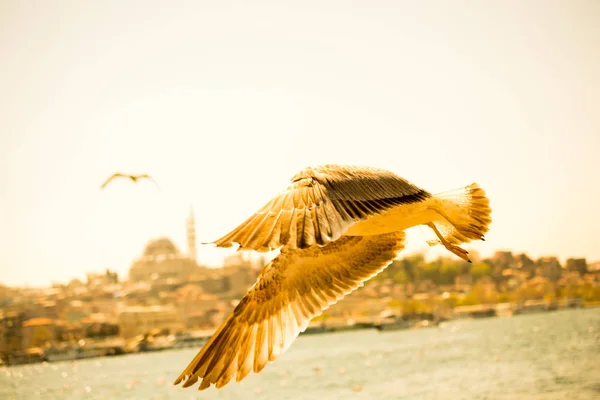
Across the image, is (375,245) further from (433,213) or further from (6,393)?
(6,393)

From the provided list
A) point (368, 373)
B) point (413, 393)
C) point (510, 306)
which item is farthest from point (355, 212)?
point (510, 306)

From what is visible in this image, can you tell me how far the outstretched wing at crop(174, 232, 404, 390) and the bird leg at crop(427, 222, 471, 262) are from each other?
1.20ft

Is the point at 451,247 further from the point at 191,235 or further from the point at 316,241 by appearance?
the point at 191,235

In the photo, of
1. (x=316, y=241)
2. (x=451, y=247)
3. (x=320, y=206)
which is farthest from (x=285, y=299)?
(x=316, y=241)

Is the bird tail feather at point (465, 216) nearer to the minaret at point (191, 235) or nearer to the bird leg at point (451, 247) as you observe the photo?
the bird leg at point (451, 247)

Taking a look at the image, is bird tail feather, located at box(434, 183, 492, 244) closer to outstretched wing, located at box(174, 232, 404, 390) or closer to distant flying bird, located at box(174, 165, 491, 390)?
distant flying bird, located at box(174, 165, 491, 390)

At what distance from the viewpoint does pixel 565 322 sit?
41156mm

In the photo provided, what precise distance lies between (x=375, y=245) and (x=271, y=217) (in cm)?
128

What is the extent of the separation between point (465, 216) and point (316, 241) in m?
1.21

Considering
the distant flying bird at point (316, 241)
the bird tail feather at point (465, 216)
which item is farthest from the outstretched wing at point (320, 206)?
the bird tail feather at point (465, 216)

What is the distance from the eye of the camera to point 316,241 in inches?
71.7

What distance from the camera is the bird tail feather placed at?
2.85 metres

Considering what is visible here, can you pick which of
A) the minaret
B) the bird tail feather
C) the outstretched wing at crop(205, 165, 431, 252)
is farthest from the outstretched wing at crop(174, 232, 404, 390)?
the minaret

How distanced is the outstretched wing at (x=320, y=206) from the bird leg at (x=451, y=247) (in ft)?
0.88
